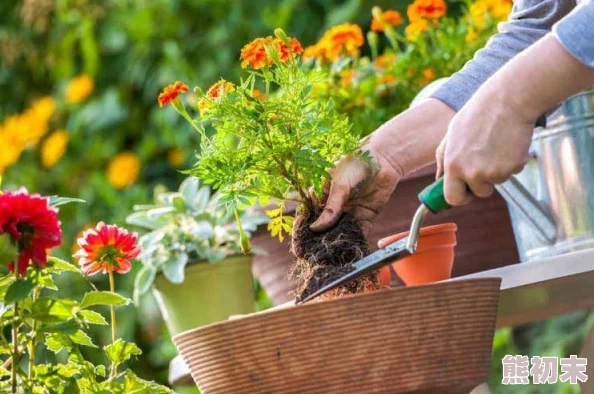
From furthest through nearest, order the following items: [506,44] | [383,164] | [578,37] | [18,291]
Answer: [506,44]
[383,164]
[18,291]
[578,37]

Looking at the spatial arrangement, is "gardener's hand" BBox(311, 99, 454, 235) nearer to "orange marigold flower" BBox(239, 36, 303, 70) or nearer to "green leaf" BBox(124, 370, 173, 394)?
"orange marigold flower" BBox(239, 36, 303, 70)

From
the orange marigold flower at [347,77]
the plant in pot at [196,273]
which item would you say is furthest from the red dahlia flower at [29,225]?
the orange marigold flower at [347,77]

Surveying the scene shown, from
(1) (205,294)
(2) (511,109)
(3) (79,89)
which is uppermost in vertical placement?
(3) (79,89)

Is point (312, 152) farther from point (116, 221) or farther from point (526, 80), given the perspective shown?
point (116, 221)

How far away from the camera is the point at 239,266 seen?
2.39 meters

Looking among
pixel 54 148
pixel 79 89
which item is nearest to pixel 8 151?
pixel 54 148

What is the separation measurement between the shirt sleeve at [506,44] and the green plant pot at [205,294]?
854 millimetres

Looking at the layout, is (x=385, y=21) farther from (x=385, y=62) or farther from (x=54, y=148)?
(x=54, y=148)

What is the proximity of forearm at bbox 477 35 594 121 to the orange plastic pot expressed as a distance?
0.35 meters

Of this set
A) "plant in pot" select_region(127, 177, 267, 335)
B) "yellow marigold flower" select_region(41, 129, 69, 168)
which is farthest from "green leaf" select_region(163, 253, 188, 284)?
"yellow marigold flower" select_region(41, 129, 69, 168)

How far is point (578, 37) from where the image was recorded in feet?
4.05

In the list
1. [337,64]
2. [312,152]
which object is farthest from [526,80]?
[337,64]

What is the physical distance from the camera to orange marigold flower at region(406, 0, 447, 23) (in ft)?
7.62

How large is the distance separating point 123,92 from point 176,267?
1685 millimetres
